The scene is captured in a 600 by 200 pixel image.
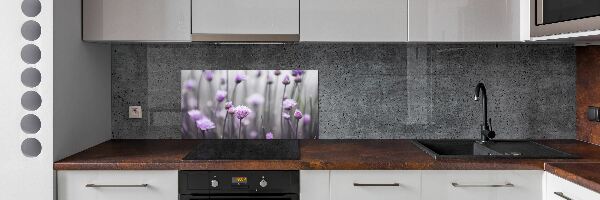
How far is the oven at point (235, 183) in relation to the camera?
2336mm

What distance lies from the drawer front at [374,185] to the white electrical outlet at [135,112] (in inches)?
47.1

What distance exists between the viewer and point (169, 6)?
2.64 m

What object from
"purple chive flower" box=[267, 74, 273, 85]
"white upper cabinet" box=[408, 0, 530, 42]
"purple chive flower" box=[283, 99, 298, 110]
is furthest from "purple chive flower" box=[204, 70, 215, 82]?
"white upper cabinet" box=[408, 0, 530, 42]

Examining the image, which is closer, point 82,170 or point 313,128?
point 82,170

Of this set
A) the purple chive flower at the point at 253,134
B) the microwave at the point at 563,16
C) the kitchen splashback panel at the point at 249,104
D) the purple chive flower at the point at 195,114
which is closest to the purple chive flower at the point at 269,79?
the kitchen splashback panel at the point at 249,104

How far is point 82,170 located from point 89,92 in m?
0.53

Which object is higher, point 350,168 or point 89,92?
point 89,92

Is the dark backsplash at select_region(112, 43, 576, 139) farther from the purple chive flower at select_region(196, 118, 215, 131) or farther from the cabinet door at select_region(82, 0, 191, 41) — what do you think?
the cabinet door at select_region(82, 0, 191, 41)

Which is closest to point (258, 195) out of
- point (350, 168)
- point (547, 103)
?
point (350, 168)

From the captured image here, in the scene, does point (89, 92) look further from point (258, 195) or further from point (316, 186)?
point (316, 186)

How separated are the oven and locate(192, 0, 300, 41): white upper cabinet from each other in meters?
0.64
